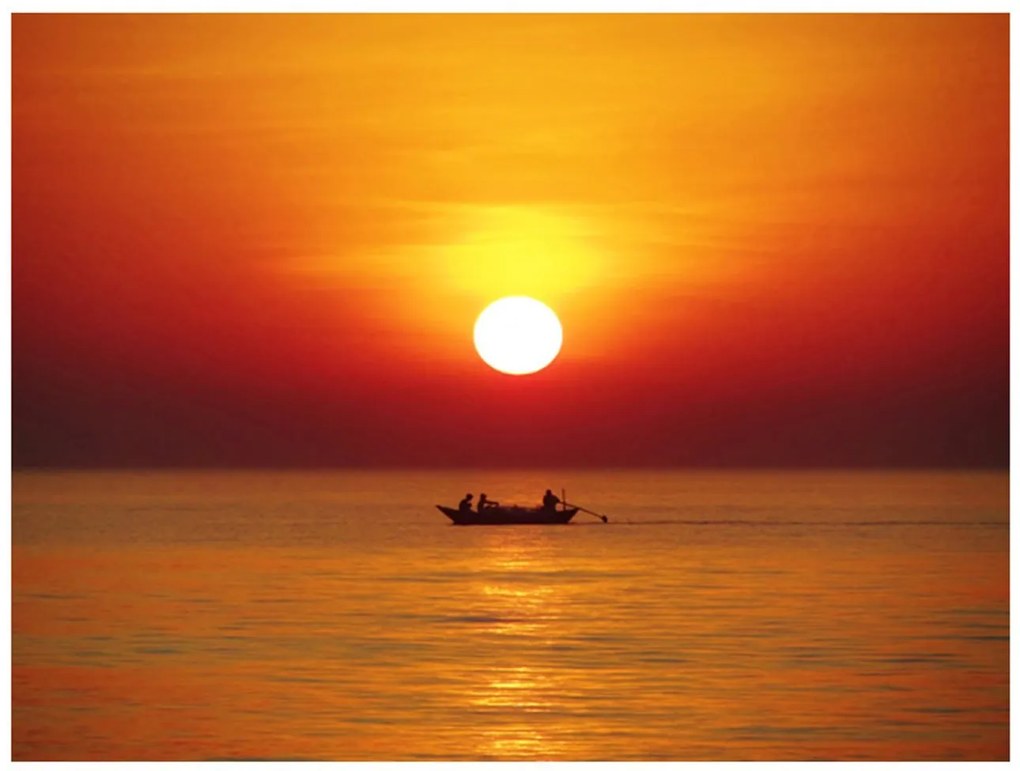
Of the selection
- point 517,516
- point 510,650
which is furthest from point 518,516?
point 510,650

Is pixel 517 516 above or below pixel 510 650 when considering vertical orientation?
above

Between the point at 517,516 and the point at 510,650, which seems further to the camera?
the point at 517,516

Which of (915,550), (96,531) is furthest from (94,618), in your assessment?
(96,531)

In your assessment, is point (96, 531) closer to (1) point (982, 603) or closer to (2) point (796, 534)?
(2) point (796, 534)

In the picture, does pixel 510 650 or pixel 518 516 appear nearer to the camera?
pixel 510 650

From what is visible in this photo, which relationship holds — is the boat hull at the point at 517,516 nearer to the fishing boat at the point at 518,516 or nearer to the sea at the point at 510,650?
the fishing boat at the point at 518,516

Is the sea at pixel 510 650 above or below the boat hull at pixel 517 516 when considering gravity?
below

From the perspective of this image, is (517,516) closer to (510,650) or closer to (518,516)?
(518,516)

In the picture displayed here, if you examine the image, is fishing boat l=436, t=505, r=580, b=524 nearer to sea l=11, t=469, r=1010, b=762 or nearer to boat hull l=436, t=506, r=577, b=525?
boat hull l=436, t=506, r=577, b=525

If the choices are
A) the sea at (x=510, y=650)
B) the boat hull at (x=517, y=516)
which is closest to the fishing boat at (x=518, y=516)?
the boat hull at (x=517, y=516)
